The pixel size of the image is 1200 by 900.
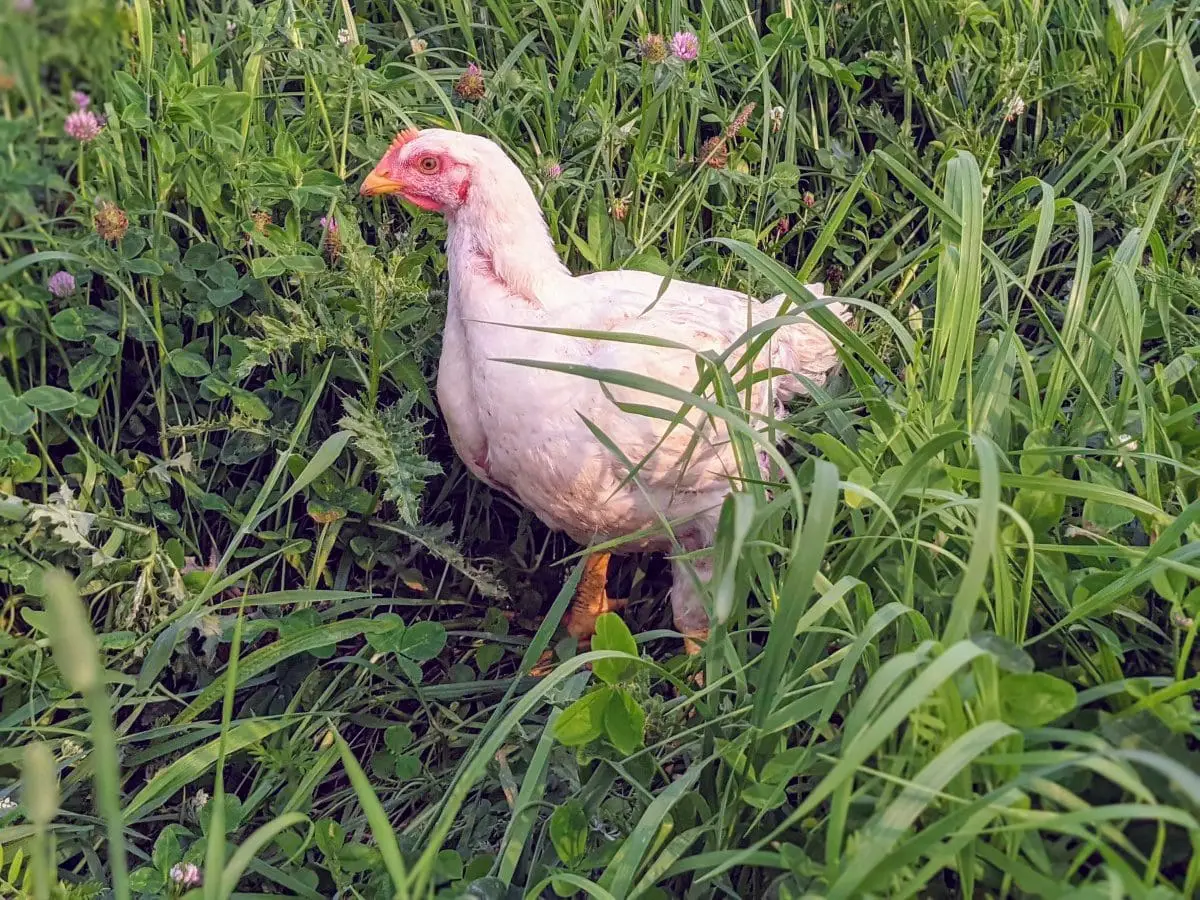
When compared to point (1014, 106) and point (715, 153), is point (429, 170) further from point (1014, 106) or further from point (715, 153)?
point (1014, 106)

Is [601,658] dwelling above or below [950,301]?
below

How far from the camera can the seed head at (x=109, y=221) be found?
59.7 inches

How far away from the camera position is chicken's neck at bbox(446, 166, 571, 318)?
1856 millimetres

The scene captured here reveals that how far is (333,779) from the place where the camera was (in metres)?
1.79

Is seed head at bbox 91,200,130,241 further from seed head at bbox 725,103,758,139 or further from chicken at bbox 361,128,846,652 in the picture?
seed head at bbox 725,103,758,139

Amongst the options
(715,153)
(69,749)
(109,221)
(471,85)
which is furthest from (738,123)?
(69,749)

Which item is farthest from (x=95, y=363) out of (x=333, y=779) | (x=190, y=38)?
(x=333, y=779)

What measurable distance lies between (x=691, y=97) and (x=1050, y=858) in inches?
62.6

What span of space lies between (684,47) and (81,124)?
4.37 feet

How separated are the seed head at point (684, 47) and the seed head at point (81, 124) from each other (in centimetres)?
125

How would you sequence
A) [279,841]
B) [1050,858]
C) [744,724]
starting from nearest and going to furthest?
[1050,858] → [744,724] → [279,841]

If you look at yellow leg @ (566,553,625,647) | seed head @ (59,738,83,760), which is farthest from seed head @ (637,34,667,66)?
seed head @ (59,738,83,760)

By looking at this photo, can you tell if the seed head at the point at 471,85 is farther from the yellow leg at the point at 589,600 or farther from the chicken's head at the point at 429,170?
the yellow leg at the point at 589,600

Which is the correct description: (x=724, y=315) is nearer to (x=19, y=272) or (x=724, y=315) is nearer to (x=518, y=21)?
(x=518, y=21)
